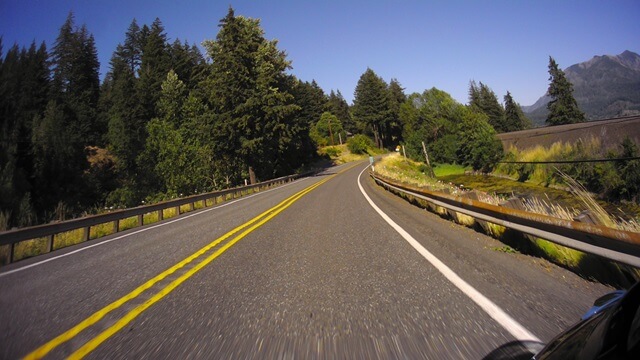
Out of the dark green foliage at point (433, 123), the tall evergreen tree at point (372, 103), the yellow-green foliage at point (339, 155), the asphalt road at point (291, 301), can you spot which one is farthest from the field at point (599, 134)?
the tall evergreen tree at point (372, 103)

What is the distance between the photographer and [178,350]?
2672 millimetres

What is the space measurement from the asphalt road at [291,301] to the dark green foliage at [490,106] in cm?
9863

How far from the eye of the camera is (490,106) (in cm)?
9956

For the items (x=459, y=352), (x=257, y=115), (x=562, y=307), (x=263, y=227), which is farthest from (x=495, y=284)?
(x=257, y=115)

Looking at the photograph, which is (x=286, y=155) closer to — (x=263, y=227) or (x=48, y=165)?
(x=48, y=165)

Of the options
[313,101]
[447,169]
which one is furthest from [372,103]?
[447,169]

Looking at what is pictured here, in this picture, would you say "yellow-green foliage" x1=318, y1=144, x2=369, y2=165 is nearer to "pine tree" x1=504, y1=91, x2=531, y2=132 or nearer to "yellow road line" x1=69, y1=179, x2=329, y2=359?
"pine tree" x1=504, y1=91, x2=531, y2=132

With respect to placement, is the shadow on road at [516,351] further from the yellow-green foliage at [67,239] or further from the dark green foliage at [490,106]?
the dark green foliage at [490,106]

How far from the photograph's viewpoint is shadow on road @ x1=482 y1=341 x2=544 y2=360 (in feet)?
7.39

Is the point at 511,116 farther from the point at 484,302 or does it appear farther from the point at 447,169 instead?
the point at 484,302

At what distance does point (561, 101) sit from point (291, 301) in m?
78.6

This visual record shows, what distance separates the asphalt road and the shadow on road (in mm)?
70

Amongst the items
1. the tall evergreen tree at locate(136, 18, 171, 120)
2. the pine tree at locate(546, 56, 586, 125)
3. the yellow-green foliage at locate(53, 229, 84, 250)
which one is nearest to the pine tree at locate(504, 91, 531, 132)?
the pine tree at locate(546, 56, 586, 125)

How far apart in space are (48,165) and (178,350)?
4330cm
